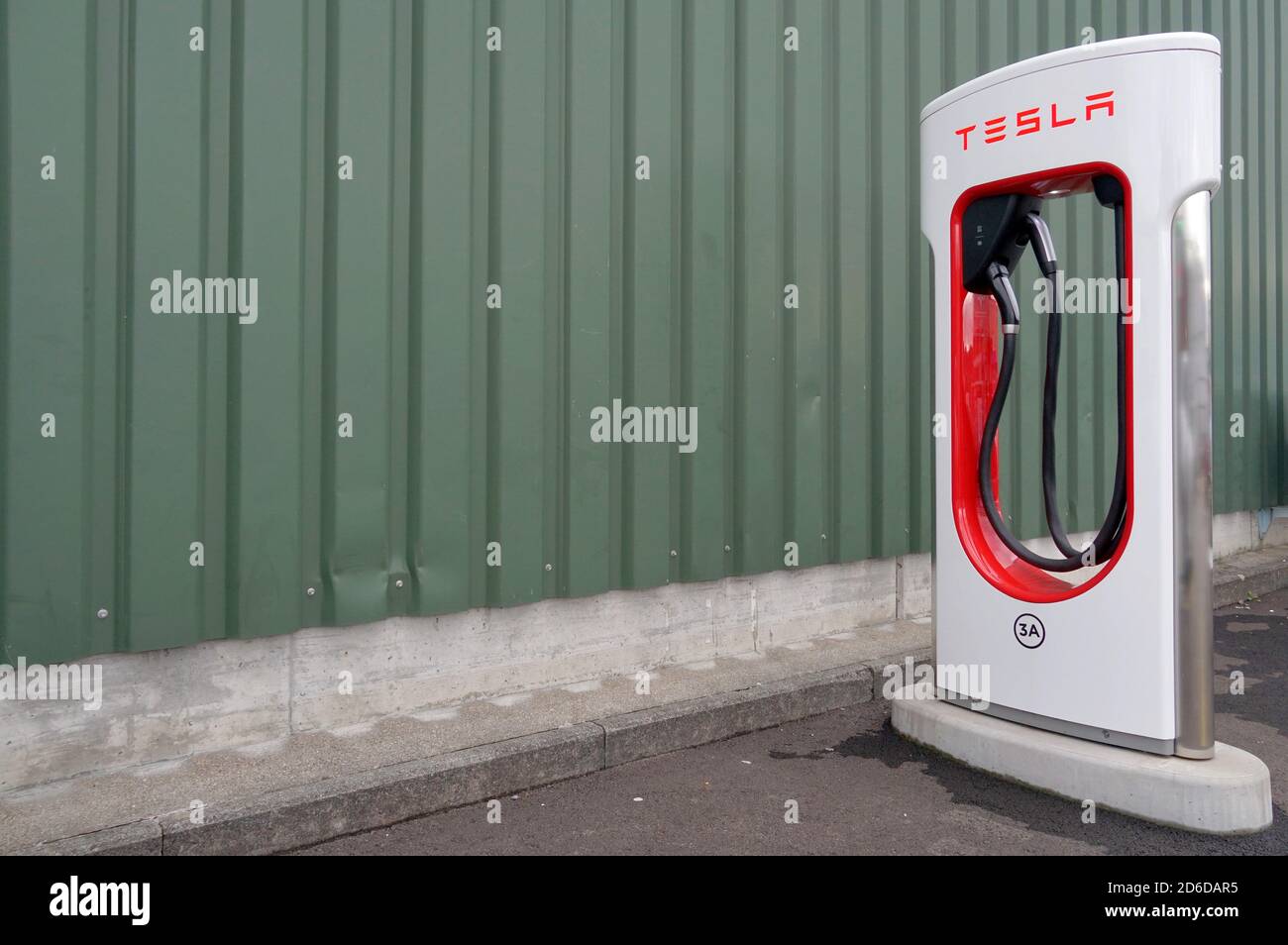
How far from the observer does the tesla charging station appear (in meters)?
3.55

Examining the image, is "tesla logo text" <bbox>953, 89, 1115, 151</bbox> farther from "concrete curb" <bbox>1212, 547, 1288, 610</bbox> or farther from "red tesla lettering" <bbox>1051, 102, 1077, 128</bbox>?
"concrete curb" <bbox>1212, 547, 1288, 610</bbox>

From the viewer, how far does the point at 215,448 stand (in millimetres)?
3811

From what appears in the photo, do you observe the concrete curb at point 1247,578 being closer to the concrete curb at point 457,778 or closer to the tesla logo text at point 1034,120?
Result: the concrete curb at point 457,778

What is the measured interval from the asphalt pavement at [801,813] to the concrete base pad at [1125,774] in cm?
5

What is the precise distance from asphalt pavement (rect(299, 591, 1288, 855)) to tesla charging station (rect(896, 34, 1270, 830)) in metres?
0.18

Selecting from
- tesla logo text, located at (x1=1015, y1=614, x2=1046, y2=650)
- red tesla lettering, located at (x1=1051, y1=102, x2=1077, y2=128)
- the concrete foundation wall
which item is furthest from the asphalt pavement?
red tesla lettering, located at (x1=1051, y1=102, x2=1077, y2=128)

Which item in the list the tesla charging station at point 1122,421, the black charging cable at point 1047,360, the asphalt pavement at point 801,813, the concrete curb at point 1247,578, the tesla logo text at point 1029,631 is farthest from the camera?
the concrete curb at point 1247,578

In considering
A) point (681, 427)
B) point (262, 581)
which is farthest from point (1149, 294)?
point (262, 581)

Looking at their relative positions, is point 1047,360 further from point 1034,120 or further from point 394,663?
point 394,663

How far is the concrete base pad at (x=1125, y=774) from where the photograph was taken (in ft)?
11.3

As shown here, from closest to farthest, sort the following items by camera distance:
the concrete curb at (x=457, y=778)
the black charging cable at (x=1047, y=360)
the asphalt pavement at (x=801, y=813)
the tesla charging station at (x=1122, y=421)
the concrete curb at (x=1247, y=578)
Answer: the concrete curb at (x=457, y=778), the asphalt pavement at (x=801, y=813), the tesla charging station at (x=1122, y=421), the black charging cable at (x=1047, y=360), the concrete curb at (x=1247, y=578)

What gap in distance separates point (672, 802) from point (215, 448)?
226 centimetres

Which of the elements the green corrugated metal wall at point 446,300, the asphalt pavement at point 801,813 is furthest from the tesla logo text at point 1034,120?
the asphalt pavement at point 801,813
